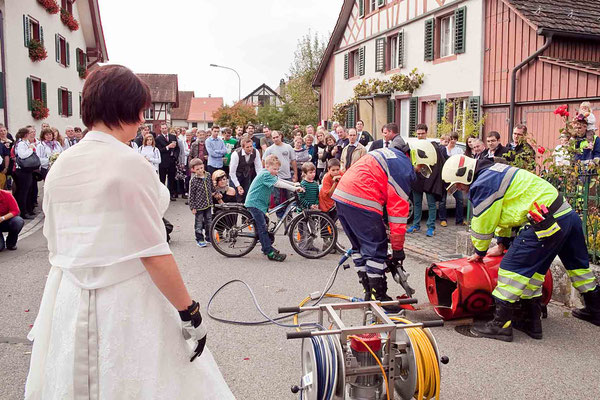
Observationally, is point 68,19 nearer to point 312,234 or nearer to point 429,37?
point 429,37

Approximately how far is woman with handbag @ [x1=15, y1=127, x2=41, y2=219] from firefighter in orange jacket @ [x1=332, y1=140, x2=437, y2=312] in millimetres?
8952

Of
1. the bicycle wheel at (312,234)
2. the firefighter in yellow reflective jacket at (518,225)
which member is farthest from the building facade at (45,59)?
the firefighter in yellow reflective jacket at (518,225)

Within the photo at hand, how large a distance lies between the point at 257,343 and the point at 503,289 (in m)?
2.26

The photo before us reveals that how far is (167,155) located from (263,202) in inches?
306

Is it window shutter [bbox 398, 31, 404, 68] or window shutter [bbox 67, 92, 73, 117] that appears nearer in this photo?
window shutter [bbox 398, 31, 404, 68]

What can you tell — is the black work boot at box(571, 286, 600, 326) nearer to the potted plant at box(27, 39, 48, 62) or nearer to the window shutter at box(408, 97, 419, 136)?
the window shutter at box(408, 97, 419, 136)

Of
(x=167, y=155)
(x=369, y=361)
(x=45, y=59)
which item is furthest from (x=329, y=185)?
(x=45, y=59)

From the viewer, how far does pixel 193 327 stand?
258 centimetres

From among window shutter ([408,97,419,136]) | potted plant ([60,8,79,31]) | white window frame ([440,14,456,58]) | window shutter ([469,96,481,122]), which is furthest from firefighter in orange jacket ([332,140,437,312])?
potted plant ([60,8,79,31])

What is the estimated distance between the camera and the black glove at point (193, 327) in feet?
8.36

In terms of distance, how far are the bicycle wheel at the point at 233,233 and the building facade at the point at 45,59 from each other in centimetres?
1325

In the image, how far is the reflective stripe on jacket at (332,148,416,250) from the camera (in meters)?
5.64

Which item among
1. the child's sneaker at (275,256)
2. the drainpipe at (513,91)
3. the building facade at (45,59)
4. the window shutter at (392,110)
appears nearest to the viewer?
the child's sneaker at (275,256)

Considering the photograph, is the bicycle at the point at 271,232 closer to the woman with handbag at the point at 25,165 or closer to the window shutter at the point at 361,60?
the woman with handbag at the point at 25,165
